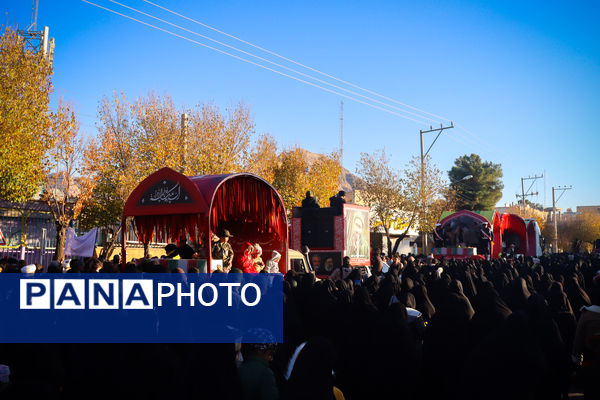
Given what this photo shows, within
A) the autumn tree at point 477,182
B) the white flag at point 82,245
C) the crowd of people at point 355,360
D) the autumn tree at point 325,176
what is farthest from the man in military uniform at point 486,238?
the autumn tree at point 477,182

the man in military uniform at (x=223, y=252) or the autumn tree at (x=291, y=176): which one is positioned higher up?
the autumn tree at (x=291, y=176)

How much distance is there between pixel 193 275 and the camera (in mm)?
7414

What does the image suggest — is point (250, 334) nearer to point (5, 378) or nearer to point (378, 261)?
point (5, 378)

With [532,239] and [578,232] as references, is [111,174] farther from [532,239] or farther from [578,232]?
[578,232]

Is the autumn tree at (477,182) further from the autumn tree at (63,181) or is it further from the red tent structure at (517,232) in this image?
the autumn tree at (63,181)

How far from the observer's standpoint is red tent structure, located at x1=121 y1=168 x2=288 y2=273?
11367 mm

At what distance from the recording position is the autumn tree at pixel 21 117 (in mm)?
16781

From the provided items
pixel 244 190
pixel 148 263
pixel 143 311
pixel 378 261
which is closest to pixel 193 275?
pixel 148 263

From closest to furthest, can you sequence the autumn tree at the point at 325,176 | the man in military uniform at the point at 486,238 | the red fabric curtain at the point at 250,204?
the red fabric curtain at the point at 250,204, the man in military uniform at the point at 486,238, the autumn tree at the point at 325,176

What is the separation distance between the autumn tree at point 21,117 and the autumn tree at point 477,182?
46900 millimetres

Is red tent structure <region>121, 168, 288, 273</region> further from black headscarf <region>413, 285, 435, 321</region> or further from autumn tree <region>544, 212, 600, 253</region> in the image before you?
autumn tree <region>544, 212, 600, 253</region>

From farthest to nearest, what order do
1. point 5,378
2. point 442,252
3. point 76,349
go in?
point 442,252, point 76,349, point 5,378

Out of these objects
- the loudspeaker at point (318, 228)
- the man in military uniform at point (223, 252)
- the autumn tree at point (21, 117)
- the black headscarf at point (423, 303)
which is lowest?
the black headscarf at point (423, 303)

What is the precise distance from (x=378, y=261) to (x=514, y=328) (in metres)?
12.1
